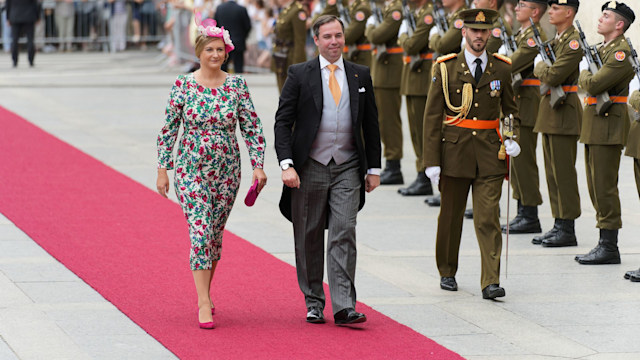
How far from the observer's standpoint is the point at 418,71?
1184 centimetres

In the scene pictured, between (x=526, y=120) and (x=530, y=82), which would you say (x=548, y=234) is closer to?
(x=526, y=120)

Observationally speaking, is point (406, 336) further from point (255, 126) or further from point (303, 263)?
point (255, 126)

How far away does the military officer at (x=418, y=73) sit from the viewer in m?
11.7

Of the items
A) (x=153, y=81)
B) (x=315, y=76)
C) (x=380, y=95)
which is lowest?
(x=153, y=81)

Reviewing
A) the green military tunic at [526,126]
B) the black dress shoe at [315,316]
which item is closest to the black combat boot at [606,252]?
the green military tunic at [526,126]

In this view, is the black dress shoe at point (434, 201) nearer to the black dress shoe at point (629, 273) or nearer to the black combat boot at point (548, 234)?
the black combat boot at point (548, 234)

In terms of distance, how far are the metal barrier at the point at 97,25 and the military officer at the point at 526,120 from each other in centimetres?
2199

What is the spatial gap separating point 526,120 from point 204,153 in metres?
3.86

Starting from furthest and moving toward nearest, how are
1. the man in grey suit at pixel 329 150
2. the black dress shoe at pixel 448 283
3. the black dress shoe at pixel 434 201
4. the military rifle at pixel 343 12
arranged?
the military rifle at pixel 343 12 < the black dress shoe at pixel 434 201 < the black dress shoe at pixel 448 283 < the man in grey suit at pixel 329 150

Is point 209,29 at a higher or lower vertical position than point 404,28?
higher

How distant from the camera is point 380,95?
42.0ft

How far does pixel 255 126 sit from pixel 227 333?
4.10ft

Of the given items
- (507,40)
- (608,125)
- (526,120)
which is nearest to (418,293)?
(608,125)

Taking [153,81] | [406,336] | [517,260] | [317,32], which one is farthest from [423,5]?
[153,81]
